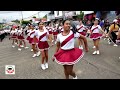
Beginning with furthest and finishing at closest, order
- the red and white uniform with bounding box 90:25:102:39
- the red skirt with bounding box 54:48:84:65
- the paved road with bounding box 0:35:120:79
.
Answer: the red and white uniform with bounding box 90:25:102:39 → the paved road with bounding box 0:35:120:79 → the red skirt with bounding box 54:48:84:65

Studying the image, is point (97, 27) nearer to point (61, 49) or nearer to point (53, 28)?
point (61, 49)

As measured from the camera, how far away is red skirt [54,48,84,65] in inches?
198

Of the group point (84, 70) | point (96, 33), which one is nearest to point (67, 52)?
point (84, 70)

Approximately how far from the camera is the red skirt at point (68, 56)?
504cm

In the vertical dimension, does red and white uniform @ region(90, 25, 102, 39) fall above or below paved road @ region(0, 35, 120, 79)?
above

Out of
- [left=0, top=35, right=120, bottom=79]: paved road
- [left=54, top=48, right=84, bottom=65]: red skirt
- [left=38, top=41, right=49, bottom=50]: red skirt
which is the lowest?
[left=0, top=35, right=120, bottom=79]: paved road

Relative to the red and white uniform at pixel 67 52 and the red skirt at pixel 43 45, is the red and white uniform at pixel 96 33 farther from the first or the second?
the red and white uniform at pixel 67 52

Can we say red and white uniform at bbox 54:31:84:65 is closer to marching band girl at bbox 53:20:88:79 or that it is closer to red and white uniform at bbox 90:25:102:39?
marching band girl at bbox 53:20:88:79

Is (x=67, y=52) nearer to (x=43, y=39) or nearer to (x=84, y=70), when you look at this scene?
(x=84, y=70)

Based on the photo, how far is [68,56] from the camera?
16.7 ft

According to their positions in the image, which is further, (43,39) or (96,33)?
(96,33)

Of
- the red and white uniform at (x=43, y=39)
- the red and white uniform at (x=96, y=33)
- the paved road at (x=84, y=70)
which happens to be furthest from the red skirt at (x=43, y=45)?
the red and white uniform at (x=96, y=33)

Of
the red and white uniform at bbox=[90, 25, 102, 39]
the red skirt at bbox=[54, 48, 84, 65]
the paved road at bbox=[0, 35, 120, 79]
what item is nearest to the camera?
the red skirt at bbox=[54, 48, 84, 65]

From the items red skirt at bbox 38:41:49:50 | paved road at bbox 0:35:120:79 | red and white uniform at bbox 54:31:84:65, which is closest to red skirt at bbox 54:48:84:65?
red and white uniform at bbox 54:31:84:65
